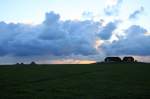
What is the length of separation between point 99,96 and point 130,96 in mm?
2644

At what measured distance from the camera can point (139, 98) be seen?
942 inches

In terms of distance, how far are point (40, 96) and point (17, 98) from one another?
6.82 ft

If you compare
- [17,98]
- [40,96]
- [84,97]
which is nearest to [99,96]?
[84,97]

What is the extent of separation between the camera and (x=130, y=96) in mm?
25188

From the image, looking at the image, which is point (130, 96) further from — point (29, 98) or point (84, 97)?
point (29, 98)

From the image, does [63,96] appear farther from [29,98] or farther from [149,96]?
[149,96]

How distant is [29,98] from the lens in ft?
80.0

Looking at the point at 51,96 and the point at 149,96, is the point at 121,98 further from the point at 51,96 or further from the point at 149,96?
the point at 51,96

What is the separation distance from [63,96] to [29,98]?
120 inches

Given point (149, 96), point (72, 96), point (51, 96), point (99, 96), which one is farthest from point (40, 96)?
point (149, 96)

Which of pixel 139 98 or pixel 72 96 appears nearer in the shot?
pixel 139 98

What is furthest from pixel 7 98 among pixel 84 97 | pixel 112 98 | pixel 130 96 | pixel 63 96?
pixel 130 96

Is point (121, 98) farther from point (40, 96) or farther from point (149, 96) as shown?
point (40, 96)

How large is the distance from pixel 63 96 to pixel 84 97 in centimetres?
201
